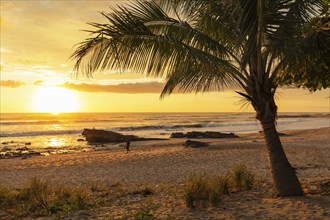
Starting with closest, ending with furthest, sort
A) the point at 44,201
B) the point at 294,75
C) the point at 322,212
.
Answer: the point at 322,212 < the point at 44,201 < the point at 294,75

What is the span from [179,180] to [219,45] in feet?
24.0

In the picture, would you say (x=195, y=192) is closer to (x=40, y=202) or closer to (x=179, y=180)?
(x=40, y=202)

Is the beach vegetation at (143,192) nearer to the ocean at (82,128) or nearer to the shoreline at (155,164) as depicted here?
the shoreline at (155,164)

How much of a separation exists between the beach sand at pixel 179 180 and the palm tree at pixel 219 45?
3.67ft

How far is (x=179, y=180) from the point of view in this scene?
13953 millimetres

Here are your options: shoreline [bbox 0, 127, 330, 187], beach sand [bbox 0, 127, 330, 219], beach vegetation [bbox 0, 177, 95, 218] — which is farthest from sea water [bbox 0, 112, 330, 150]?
beach vegetation [bbox 0, 177, 95, 218]

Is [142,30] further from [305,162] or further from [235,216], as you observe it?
[305,162]

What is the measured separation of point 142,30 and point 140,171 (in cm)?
1031

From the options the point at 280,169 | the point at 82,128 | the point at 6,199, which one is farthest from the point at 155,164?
the point at 82,128

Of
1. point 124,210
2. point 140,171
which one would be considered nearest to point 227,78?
point 124,210

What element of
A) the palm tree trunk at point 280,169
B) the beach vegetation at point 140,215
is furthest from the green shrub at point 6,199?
the palm tree trunk at point 280,169

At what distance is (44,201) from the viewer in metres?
9.66

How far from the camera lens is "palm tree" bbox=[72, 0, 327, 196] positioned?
24.9 ft

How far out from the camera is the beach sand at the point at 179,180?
8.07 meters
